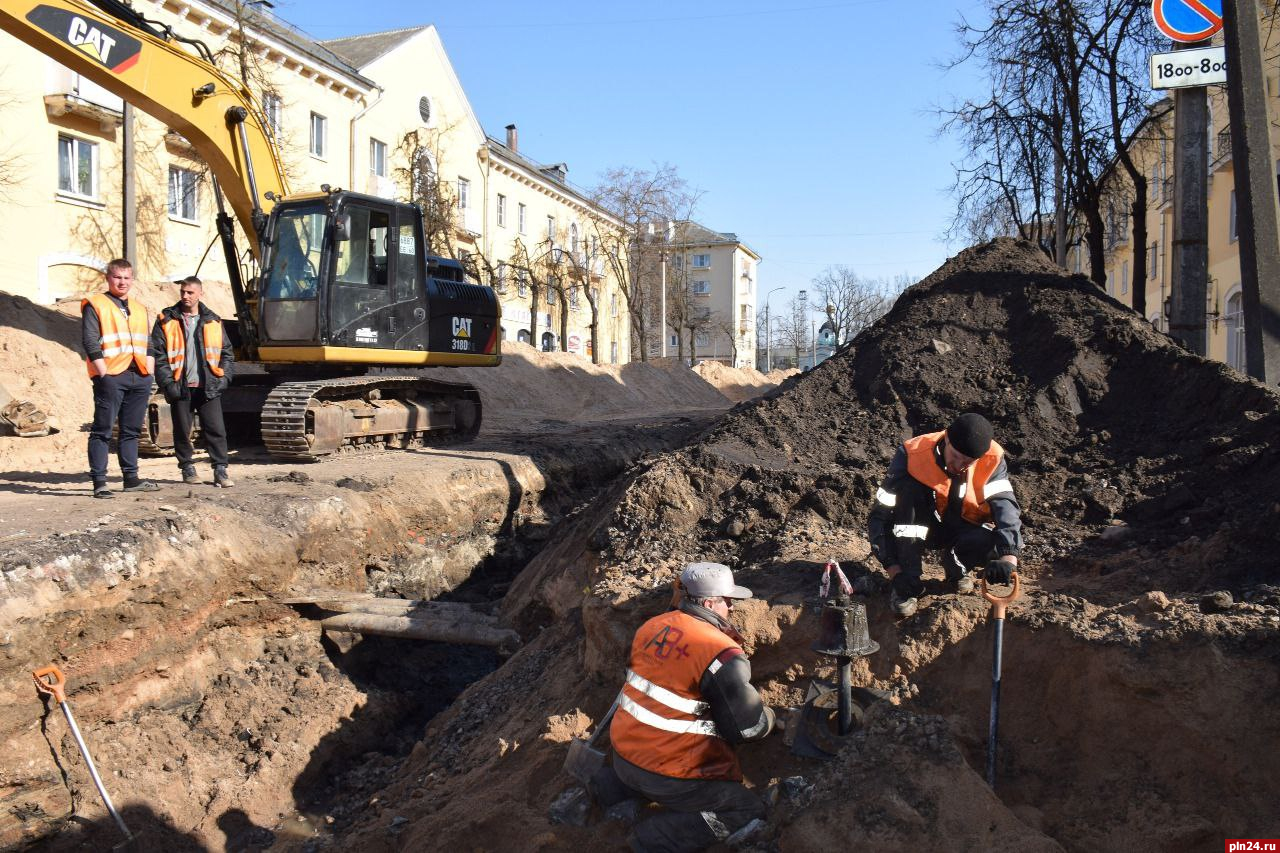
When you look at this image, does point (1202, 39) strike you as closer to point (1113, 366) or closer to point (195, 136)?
point (1113, 366)

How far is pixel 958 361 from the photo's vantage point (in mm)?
8102

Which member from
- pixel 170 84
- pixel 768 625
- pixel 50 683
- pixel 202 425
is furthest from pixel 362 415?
pixel 768 625

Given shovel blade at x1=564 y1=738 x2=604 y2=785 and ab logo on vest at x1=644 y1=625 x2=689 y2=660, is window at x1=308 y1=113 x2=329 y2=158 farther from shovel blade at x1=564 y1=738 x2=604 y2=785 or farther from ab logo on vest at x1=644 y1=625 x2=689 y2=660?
ab logo on vest at x1=644 y1=625 x2=689 y2=660

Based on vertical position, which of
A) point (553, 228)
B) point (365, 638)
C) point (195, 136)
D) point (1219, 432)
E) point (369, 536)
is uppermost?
point (553, 228)

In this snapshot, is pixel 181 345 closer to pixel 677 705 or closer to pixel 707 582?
pixel 707 582

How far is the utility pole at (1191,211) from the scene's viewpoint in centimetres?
799

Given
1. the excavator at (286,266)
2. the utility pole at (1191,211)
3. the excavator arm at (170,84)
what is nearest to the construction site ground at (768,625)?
the utility pole at (1191,211)

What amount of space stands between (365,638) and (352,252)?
4.94m

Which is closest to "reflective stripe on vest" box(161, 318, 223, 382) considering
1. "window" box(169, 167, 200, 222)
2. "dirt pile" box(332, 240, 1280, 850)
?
"dirt pile" box(332, 240, 1280, 850)

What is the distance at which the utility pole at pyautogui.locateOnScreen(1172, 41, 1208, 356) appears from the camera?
26.2ft

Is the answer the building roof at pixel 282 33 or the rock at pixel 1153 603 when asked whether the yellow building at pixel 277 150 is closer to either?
the building roof at pixel 282 33

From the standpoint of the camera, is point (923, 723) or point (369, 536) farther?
point (369, 536)

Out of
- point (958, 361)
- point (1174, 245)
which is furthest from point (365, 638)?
point (1174, 245)

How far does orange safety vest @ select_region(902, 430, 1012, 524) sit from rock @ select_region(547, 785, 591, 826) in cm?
236
